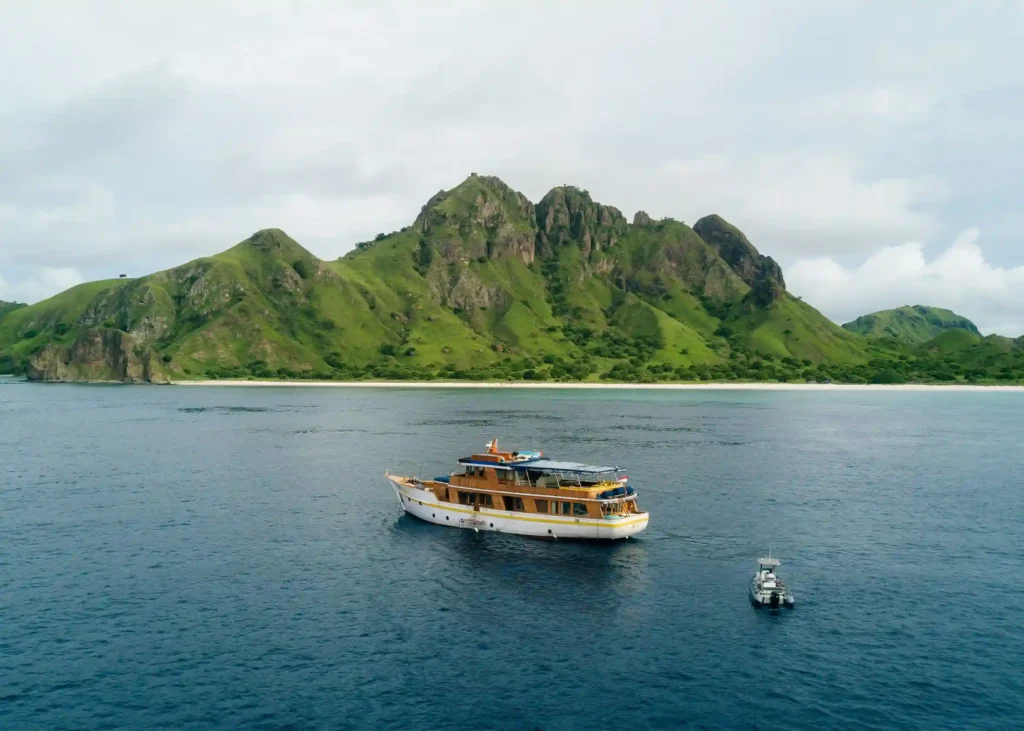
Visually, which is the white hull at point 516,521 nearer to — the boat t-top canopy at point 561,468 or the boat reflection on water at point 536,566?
the boat reflection on water at point 536,566

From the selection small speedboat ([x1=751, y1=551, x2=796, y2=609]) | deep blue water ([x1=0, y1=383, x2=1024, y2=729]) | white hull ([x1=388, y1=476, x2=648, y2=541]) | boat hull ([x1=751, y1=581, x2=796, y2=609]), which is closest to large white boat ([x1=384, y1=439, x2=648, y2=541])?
white hull ([x1=388, y1=476, x2=648, y2=541])

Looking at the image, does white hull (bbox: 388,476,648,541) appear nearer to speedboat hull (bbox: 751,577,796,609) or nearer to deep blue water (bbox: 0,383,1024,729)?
deep blue water (bbox: 0,383,1024,729)

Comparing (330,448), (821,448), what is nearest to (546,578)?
(330,448)

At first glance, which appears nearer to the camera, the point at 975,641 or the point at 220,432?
the point at 975,641

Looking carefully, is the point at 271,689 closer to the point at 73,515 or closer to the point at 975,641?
the point at 975,641

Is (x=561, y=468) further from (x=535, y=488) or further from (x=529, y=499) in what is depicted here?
(x=529, y=499)

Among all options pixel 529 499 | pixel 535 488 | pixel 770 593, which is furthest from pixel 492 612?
pixel 535 488

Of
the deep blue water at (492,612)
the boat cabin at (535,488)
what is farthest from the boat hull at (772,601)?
the boat cabin at (535,488)
